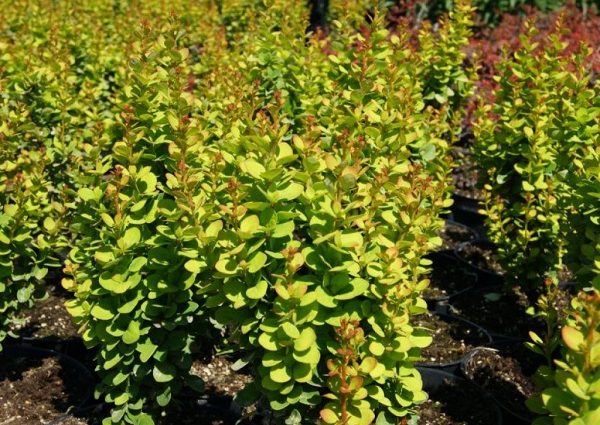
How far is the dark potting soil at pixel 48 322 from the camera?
3.95 meters

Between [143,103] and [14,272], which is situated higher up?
[143,103]

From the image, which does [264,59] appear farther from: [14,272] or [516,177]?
[14,272]

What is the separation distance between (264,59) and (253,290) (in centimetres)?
248

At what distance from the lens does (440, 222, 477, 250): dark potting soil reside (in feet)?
17.4

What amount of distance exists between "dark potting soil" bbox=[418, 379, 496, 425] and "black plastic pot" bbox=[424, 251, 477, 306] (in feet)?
3.03

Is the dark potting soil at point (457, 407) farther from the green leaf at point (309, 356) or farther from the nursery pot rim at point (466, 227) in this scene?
the nursery pot rim at point (466, 227)

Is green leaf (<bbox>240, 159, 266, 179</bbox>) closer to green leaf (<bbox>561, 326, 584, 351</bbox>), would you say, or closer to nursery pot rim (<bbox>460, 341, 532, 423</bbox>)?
green leaf (<bbox>561, 326, 584, 351</bbox>)

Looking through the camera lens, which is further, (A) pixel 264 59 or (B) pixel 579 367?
(A) pixel 264 59

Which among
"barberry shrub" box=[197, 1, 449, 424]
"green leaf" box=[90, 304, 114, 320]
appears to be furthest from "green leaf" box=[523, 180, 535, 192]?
"green leaf" box=[90, 304, 114, 320]

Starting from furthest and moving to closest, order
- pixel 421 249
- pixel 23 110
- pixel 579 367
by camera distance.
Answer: pixel 23 110 → pixel 421 249 → pixel 579 367

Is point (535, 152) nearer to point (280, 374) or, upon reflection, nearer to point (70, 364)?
point (280, 374)

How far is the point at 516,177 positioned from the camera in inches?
158

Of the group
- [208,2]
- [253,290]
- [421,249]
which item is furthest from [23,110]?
[208,2]

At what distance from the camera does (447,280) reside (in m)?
4.77
